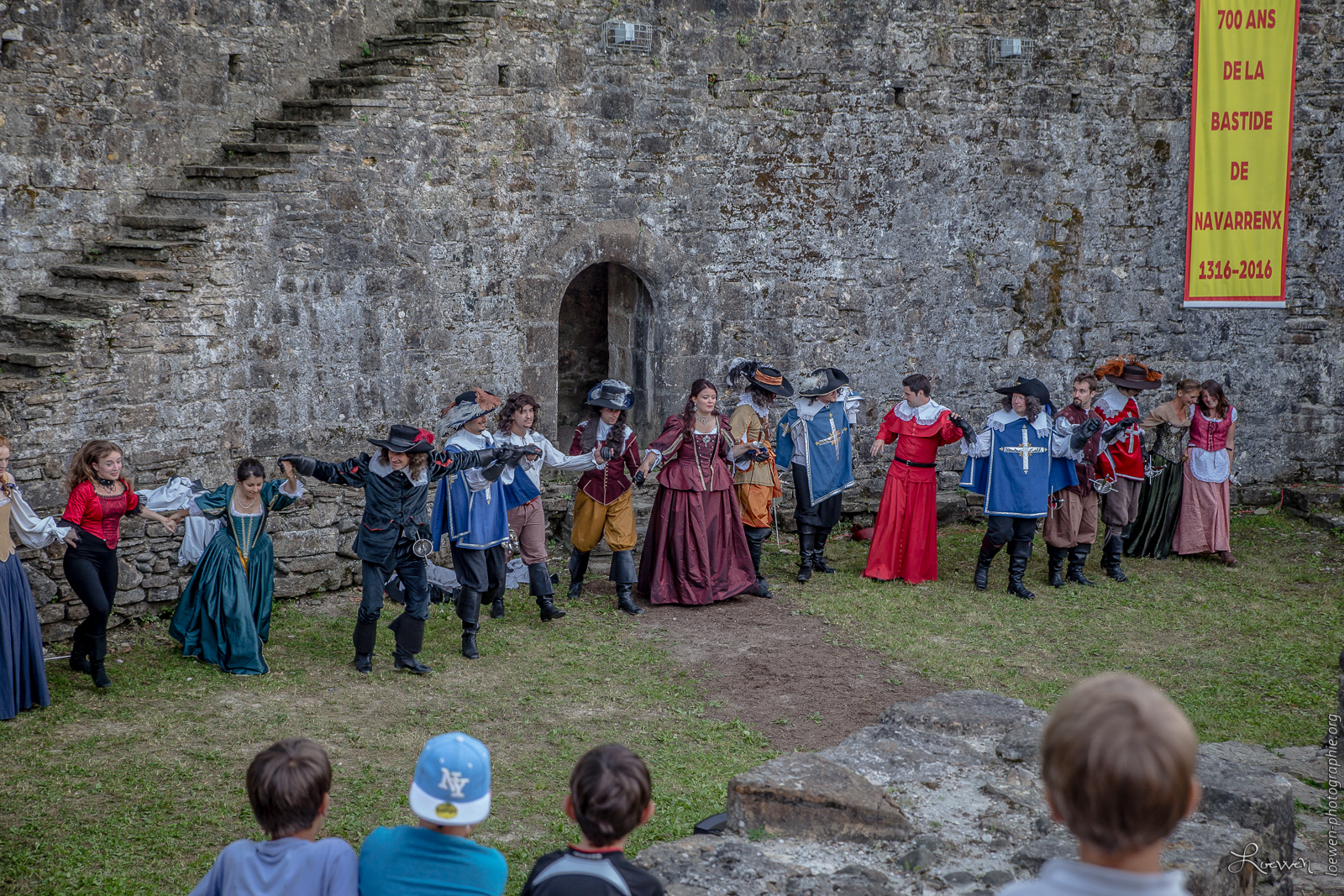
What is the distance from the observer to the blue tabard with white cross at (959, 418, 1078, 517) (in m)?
8.66

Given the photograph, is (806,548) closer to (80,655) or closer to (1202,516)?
(1202,516)

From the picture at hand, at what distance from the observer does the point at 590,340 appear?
1134cm

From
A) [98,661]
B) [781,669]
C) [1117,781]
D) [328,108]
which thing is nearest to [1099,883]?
[1117,781]

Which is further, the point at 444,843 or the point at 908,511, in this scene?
the point at 908,511

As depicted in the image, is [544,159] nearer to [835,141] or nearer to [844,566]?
[835,141]

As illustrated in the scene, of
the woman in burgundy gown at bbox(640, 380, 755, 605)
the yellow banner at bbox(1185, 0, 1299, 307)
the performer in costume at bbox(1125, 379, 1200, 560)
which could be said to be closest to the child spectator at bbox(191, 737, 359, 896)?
the woman in burgundy gown at bbox(640, 380, 755, 605)

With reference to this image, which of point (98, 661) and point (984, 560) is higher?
point (984, 560)

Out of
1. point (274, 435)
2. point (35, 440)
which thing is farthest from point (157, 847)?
point (274, 435)

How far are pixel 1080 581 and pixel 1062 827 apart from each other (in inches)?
205

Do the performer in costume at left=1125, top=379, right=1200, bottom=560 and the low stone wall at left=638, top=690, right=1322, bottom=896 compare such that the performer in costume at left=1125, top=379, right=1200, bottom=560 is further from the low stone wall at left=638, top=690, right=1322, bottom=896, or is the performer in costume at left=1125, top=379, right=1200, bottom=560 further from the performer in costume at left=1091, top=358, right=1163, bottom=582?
the low stone wall at left=638, top=690, right=1322, bottom=896

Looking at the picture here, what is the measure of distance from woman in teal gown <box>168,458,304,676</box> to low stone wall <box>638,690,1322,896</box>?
3736 mm

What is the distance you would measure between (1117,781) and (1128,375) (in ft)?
26.4

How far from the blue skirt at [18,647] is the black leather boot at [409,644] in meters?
1.88

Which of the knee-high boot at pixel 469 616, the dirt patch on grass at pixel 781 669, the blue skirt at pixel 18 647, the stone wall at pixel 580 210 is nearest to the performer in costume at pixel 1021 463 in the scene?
the dirt patch on grass at pixel 781 669
